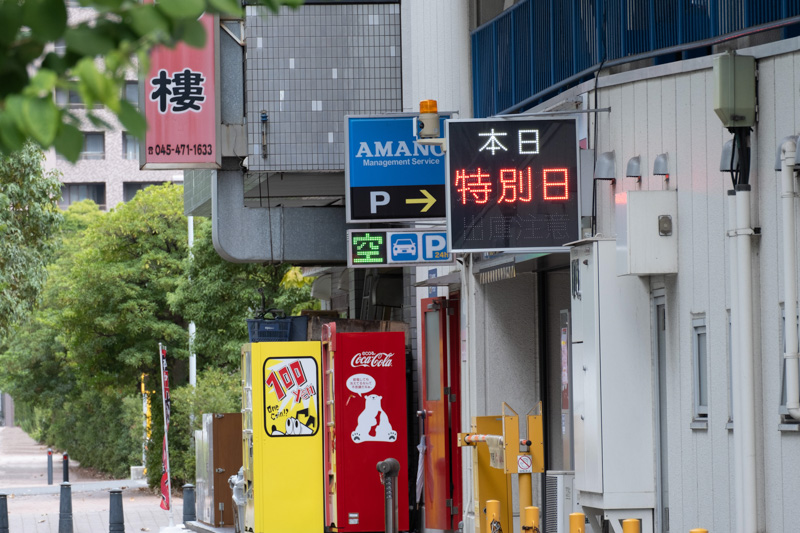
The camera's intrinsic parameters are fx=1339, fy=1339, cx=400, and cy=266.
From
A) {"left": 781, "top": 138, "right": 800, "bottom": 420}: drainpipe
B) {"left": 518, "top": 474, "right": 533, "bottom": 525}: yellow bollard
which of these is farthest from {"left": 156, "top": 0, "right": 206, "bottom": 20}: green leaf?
{"left": 518, "top": 474, "right": 533, "bottom": 525}: yellow bollard

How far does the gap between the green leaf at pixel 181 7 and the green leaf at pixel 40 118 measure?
331 millimetres

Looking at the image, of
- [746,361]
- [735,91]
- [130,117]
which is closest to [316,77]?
[735,91]

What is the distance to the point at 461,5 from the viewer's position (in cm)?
1473

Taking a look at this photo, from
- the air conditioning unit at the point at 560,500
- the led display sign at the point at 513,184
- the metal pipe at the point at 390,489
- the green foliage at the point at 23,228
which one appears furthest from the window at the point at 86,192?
the led display sign at the point at 513,184

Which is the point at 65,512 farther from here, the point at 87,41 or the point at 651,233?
the point at 87,41

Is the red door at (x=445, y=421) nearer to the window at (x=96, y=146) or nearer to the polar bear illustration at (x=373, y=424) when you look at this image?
the polar bear illustration at (x=373, y=424)

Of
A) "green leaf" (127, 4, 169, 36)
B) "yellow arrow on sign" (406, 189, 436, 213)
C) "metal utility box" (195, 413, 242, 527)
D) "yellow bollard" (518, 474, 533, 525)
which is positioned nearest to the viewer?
"green leaf" (127, 4, 169, 36)

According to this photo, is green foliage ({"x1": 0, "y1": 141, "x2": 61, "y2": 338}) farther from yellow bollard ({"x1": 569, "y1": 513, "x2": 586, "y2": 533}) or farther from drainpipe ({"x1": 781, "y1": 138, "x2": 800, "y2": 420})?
drainpipe ({"x1": 781, "y1": 138, "x2": 800, "y2": 420})

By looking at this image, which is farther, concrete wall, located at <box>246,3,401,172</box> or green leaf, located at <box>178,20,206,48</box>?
concrete wall, located at <box>246,3,401,172</box>

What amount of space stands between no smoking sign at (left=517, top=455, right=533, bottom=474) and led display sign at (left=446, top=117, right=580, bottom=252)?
1714mm

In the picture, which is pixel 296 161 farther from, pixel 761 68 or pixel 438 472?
pixel 761 68

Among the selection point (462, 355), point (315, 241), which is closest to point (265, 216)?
point (315, 241)

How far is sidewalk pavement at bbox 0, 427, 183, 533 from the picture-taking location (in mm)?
23503

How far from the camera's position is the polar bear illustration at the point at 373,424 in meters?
16.3
